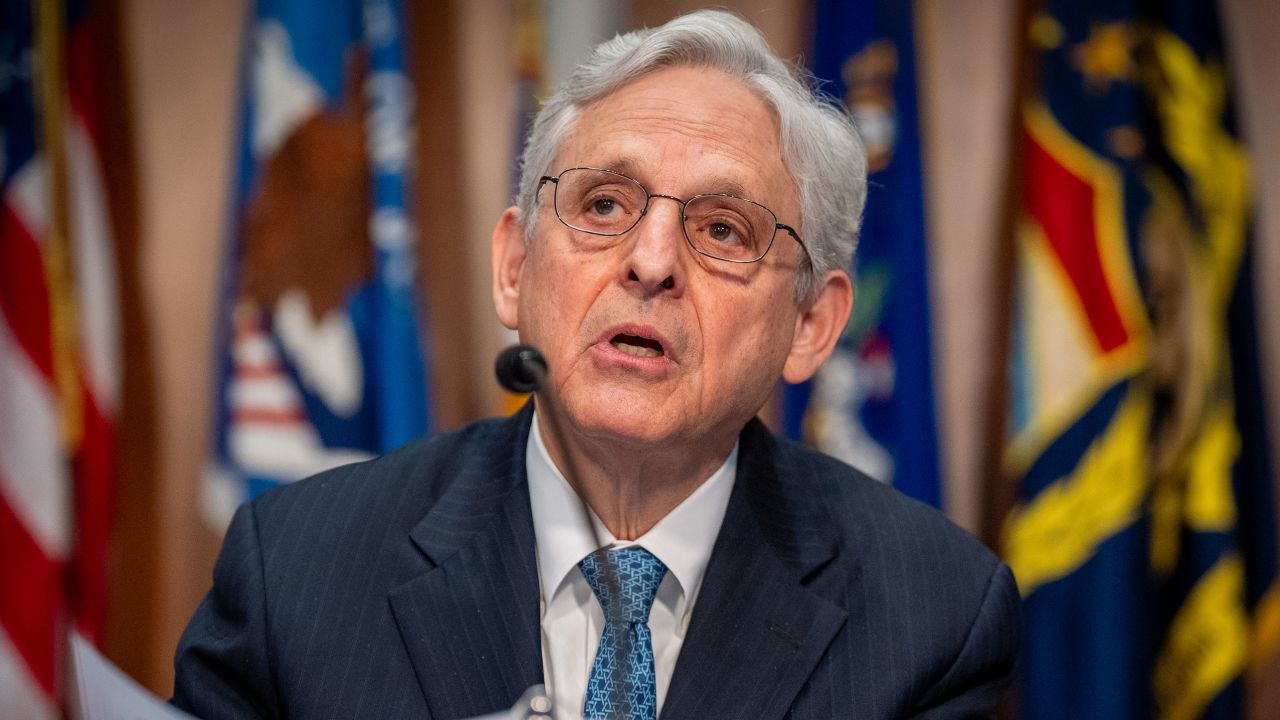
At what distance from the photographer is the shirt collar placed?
1.64 m

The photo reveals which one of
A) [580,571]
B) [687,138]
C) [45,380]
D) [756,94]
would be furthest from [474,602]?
[45,380]

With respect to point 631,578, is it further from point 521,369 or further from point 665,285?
point 521,369

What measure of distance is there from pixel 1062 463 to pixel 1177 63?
3.55 ft

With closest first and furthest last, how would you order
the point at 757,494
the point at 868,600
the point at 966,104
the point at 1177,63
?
the point at 868,600 → the point at 757,494 → the point at 1177,63 → the point at 966,104

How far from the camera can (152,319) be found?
10.8 ft

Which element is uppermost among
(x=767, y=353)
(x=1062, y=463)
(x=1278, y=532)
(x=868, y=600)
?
(x=767, y=353)

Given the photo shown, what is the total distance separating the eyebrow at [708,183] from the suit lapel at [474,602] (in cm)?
48

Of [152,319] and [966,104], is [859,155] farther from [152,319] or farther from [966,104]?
[152,319]

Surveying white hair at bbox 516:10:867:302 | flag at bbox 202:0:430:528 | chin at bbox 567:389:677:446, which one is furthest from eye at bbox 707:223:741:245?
flag at bbox 202:0:430:528

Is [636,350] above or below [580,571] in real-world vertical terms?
above

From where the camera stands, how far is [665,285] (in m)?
1.57

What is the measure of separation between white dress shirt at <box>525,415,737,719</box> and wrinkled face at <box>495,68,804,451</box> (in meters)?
0.13

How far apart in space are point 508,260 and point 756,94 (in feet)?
1.54

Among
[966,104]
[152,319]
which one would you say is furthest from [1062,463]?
[152,319]
